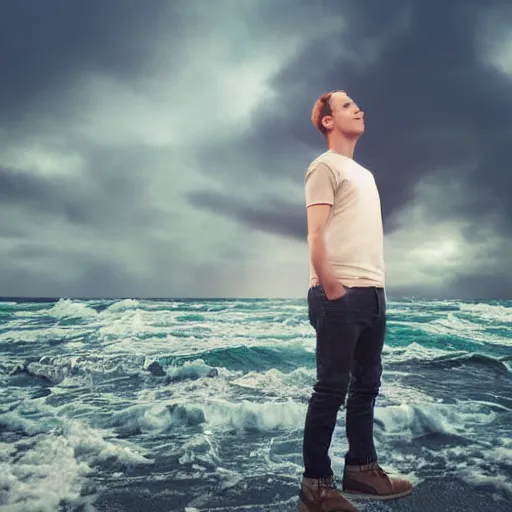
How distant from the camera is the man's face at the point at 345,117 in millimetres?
2816

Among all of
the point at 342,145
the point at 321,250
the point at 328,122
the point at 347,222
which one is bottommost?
the point at 321,250

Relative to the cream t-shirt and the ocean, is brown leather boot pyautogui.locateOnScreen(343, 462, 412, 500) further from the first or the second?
the cream t-shirt

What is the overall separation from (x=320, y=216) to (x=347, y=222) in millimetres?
170

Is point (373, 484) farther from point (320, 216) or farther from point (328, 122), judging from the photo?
point (328, 122)

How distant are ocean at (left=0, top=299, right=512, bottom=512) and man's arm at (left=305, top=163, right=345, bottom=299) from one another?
1220mm

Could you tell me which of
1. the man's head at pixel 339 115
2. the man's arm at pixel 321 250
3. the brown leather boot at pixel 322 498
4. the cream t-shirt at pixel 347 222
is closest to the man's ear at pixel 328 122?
the man's head at pixel 339 115

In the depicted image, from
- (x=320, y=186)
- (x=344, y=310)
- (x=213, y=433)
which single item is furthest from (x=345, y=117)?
(x=213, y=433)

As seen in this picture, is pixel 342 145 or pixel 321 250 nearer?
pixel 321 250

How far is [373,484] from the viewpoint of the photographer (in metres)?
2.66

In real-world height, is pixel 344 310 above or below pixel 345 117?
below

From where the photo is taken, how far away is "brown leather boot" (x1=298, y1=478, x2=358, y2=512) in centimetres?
238

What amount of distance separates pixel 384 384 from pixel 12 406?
493cm

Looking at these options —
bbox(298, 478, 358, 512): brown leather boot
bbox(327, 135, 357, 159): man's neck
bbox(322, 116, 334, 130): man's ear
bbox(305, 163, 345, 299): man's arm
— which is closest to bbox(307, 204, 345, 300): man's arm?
bbox(305, 163, 345, 299): man's arm

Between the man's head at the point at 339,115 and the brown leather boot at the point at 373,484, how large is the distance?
191 centimetres
